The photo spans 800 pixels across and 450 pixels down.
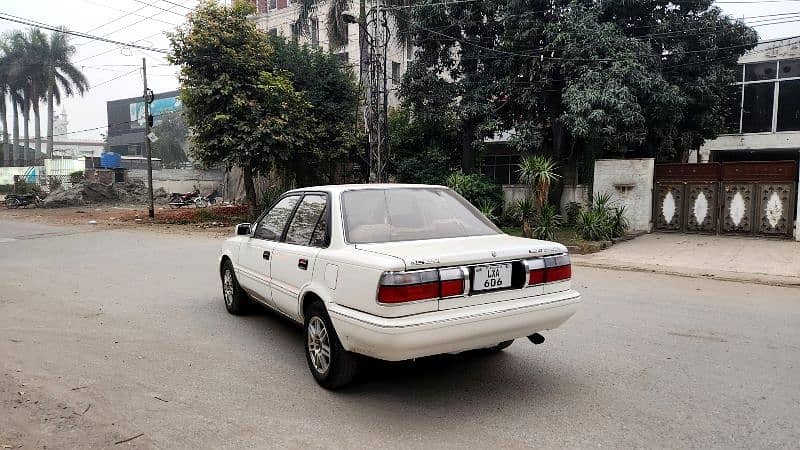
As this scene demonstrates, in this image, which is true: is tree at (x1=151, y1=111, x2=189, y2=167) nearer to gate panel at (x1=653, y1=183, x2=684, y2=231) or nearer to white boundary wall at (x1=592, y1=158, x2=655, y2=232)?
white boundary wall at (x1=592, y1=158, x2=655, y2=232)

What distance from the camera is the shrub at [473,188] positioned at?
55.5 ft

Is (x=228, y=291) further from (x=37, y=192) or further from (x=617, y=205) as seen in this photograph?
(x=37, y=192)

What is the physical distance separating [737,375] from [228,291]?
5223mm

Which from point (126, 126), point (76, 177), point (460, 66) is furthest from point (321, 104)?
point (126, 126)

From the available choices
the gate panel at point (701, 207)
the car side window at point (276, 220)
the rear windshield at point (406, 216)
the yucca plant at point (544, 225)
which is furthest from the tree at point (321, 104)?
the rear windshield at point (406, 216)

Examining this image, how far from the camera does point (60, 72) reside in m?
47.5

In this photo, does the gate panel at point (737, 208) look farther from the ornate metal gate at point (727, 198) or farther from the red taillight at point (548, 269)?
the red taillight at point (548, 269)

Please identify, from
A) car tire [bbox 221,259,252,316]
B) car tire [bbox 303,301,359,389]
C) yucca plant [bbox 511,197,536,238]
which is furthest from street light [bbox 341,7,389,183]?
car tire [bbox 303,301,359,389]

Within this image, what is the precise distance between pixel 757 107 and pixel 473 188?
14498 millimetres

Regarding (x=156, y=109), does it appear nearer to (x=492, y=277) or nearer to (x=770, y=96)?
(x=770, y=96)

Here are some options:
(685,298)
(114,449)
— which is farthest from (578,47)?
(114,449)

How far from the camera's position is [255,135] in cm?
1823

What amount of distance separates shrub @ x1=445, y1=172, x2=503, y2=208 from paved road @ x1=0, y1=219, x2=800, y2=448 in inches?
401

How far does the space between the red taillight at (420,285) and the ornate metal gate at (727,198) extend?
12.9m
